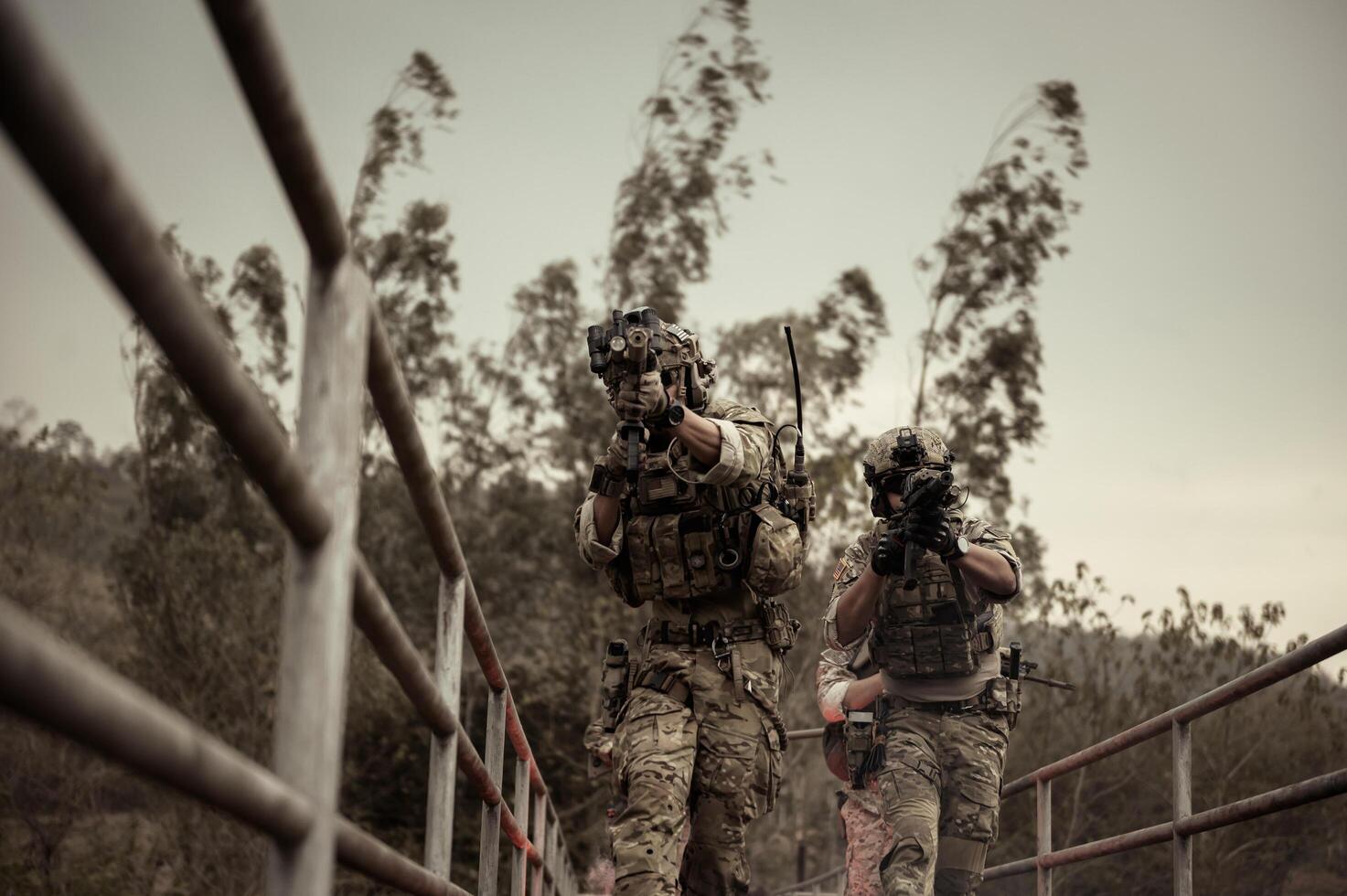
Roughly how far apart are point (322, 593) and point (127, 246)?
52cm

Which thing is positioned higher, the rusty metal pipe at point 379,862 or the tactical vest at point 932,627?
the tactical vest at point 932,627

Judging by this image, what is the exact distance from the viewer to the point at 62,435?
63.6ft

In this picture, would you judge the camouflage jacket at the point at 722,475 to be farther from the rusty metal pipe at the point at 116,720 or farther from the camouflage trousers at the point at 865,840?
the rusty metal pipe at the point at 116,720

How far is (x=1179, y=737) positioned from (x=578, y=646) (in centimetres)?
1593

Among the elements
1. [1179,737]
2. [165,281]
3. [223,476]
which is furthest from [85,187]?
[223,476]

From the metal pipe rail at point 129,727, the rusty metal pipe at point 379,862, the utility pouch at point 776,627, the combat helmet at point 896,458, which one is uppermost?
the combat helmet at point 896,458

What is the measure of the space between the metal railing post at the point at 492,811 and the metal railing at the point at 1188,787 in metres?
1.69

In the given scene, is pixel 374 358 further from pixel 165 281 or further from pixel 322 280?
pixel 165 281

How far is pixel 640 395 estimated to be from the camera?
3.97 m

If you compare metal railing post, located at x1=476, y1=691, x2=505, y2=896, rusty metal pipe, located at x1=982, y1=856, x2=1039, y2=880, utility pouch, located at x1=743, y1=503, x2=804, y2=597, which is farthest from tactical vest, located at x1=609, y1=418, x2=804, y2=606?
rusty metal pipe, located at x1=982, y1=856, x2=1039, y2=880

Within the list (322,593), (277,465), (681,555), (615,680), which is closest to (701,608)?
(681,555)

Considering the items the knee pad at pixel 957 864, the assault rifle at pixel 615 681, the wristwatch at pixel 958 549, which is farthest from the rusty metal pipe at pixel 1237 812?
the assault rifle at pixel 615 681

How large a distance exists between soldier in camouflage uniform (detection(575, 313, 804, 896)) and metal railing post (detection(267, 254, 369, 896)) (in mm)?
2667

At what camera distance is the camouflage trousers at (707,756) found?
424cm
